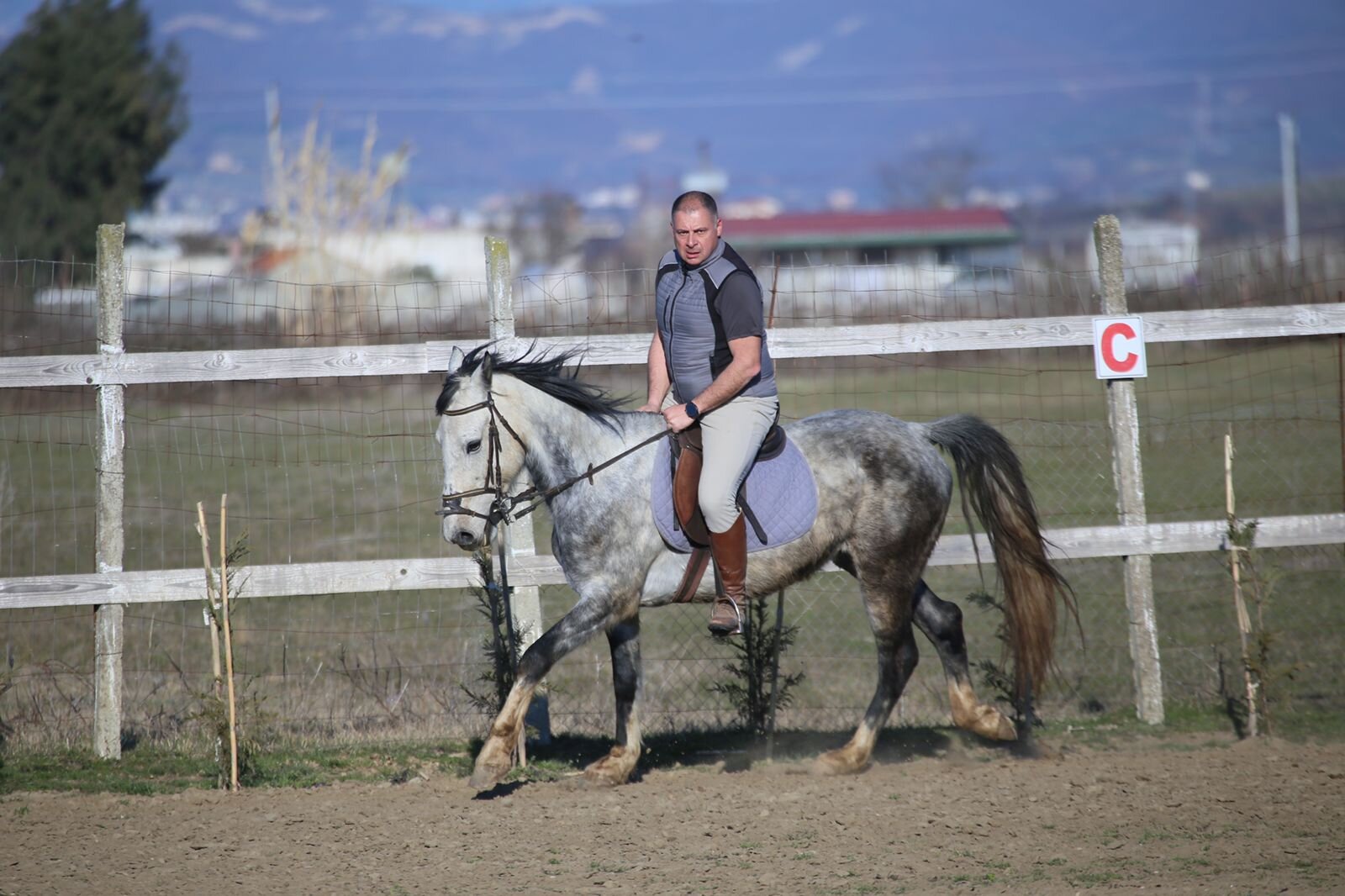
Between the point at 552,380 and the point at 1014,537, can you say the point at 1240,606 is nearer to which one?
the point at 1014,537

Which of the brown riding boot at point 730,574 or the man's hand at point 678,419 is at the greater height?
the man's hand at point 678,419

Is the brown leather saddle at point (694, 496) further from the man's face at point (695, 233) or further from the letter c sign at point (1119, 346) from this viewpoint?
the letter c sign at point (1119, 346)

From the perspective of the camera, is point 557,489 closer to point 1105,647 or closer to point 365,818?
point 365,818

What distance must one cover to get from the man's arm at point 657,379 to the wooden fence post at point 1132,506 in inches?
115

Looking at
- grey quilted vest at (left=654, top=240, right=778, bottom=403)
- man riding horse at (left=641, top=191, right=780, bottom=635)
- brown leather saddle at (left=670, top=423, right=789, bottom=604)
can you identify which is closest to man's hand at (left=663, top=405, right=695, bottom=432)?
man riding horse at (left=641, top=191, right=780, bottom=635)

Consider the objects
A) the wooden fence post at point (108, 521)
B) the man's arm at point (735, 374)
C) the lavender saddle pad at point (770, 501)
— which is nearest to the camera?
the man's arm at point (735, 374)

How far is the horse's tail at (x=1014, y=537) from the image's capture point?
21.7 feet

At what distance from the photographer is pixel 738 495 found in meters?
5.91

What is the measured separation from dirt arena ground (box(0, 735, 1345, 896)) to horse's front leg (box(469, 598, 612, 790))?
1.05 feet

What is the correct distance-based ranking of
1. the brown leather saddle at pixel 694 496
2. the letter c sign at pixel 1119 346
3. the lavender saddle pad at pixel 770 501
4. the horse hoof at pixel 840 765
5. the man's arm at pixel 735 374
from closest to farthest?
the man's arm at pixel 735 374
the brown leather saddle at pixel 694 496
the lavender saddle pad at pixel 770 501
the horse hoof at pixel 840 765
the letter c sign at pixel 1119 346

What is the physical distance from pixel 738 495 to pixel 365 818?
2.37 meters

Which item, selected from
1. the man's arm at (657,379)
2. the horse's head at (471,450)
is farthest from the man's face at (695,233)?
the horse's head at (471,450)

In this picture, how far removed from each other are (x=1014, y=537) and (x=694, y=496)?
1.98 metres

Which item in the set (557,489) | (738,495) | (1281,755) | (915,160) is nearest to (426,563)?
(557,489)
